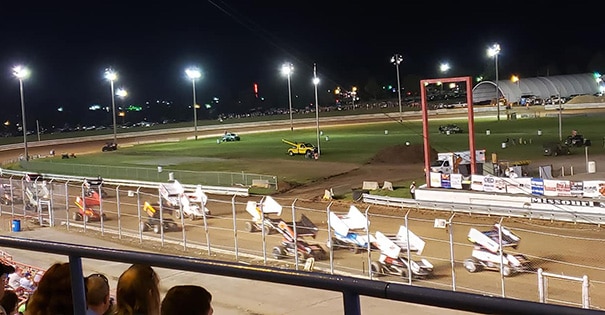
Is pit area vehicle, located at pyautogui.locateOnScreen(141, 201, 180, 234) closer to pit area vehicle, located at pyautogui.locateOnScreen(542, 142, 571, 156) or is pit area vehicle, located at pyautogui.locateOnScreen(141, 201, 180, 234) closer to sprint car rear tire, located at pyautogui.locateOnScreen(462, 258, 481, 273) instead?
sprint car rear tire, located at pyautogui.locateOnScreen(462, 258, 481, 273)

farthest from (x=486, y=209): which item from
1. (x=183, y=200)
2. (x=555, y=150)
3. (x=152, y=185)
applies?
(x=555, y=150)

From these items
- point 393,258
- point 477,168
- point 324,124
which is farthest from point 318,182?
point 324,124

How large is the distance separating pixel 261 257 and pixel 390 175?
22659mm

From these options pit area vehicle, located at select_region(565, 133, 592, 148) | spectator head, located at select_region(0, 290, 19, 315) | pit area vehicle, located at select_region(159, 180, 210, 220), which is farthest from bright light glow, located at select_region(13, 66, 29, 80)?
spectator head, located at select_region(0, 290, 19, 315)

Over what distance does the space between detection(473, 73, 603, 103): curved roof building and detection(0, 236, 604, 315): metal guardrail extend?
430 feet

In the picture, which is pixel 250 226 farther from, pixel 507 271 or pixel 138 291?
pixel 138 291

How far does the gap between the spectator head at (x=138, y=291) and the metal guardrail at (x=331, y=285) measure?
8.7 inches

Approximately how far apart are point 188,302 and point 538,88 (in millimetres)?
142837

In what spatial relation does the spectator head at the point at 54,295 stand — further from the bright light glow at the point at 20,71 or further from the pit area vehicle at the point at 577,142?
the bright light glow at the point at 20,71

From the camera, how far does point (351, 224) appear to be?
2050cm

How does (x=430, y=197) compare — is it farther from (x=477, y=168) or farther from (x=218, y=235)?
(x=218, y=235)

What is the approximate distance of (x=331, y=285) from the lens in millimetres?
2545

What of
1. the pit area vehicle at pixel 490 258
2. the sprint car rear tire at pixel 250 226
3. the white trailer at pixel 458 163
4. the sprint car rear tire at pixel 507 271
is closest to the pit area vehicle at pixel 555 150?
the white trailer at pixel 458 163

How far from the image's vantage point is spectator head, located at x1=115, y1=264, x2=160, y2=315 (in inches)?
142
